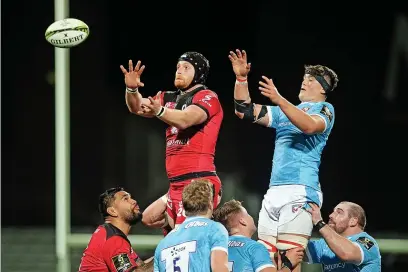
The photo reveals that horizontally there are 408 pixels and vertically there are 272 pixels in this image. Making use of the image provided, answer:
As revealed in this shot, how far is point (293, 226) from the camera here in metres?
6.23

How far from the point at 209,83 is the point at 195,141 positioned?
19.1ft

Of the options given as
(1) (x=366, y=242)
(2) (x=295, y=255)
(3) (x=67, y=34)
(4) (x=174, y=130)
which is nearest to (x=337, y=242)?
(2) (x=295, y=255)

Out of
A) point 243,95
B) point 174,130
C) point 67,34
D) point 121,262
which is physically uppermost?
point 67,34

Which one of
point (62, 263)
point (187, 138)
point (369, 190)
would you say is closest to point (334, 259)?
point (187, 138)

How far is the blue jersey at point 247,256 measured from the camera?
6189mm

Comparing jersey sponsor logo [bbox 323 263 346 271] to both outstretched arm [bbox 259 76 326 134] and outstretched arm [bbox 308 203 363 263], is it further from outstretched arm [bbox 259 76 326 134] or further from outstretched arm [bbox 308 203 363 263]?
outstretched arm [bbox 259 76 326 134]

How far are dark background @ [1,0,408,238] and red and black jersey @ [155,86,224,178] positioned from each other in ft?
18.7

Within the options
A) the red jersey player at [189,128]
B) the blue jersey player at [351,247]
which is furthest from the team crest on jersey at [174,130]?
the blue jersey player at [351,247]

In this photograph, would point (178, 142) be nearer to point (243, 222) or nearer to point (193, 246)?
point (243, 222)

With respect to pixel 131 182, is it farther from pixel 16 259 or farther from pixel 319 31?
pixel 319 31

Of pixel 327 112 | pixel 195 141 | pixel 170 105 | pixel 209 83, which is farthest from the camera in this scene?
pixel 209 83

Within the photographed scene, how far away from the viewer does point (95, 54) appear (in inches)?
499

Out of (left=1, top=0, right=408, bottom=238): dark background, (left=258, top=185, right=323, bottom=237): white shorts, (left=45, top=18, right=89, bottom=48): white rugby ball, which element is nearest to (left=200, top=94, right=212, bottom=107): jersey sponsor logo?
(left=258, top=185, right=323, bottom=237): white shorts

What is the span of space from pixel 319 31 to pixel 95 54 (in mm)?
2829
